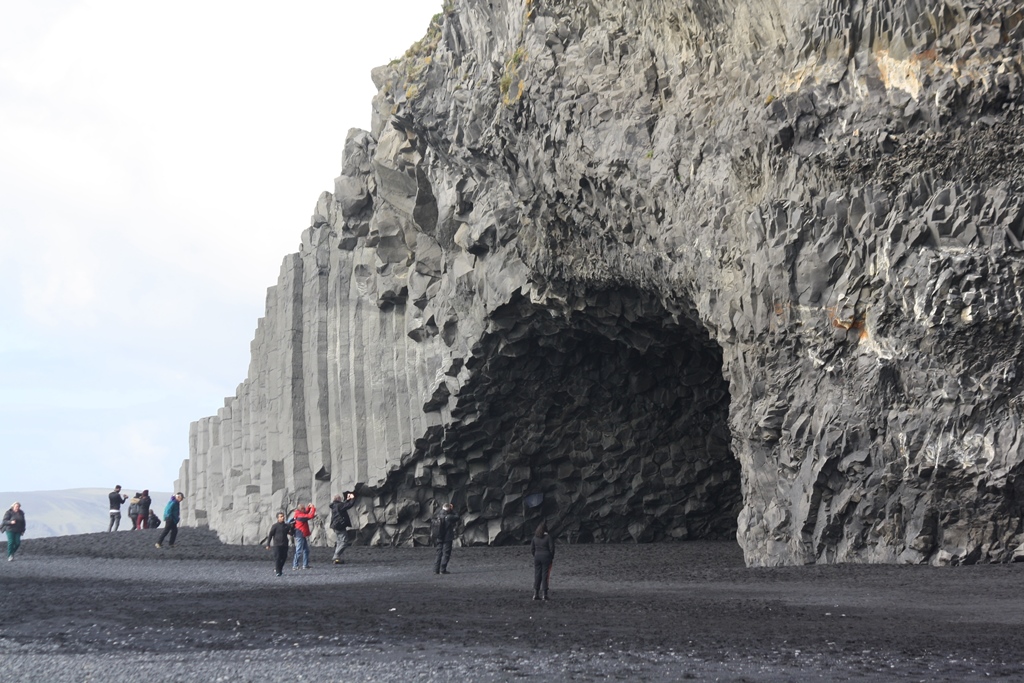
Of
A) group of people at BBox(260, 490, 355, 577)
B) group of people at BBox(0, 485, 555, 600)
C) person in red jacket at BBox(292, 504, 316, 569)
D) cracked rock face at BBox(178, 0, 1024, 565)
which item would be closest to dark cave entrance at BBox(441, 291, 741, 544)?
cracked rock face at BBox(178, 0, 1024, 565)

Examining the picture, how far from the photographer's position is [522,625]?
38.8ft

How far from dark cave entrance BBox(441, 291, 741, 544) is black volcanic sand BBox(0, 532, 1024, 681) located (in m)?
7.71

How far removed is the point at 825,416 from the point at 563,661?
9198 millimetres

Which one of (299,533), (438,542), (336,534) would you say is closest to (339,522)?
(299,533)

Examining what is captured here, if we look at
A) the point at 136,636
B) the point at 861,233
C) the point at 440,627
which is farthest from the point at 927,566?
the point at 136,636

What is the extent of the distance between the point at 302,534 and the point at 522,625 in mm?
10622

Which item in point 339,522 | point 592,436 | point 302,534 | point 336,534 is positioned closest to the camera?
point 302,534

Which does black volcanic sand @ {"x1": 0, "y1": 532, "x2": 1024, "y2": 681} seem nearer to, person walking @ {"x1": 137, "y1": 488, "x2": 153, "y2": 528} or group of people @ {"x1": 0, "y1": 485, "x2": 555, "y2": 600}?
group of people @ {"x1": 0, "y1": 485, "x2": 555, "y2": 600}

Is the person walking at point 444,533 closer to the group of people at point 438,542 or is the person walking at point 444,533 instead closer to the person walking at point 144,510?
the group of people at point 438,542

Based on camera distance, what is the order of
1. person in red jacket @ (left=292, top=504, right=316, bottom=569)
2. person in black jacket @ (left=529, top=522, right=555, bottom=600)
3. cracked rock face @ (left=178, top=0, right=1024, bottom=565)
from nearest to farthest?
person in black jacket @ (left=529, top=522, right=555, bottom=600), cracked rock face @ (left=178, top=0, right=1024, bottom=565), person in red jacket @ (left=292, top=504, right=316, bottom=569)

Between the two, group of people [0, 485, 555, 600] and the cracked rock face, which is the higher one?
the cracked rock face

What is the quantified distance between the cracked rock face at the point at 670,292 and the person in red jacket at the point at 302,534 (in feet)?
20.7

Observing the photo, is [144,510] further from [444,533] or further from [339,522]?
[444,533]

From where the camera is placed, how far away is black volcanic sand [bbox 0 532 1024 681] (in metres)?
8.87
